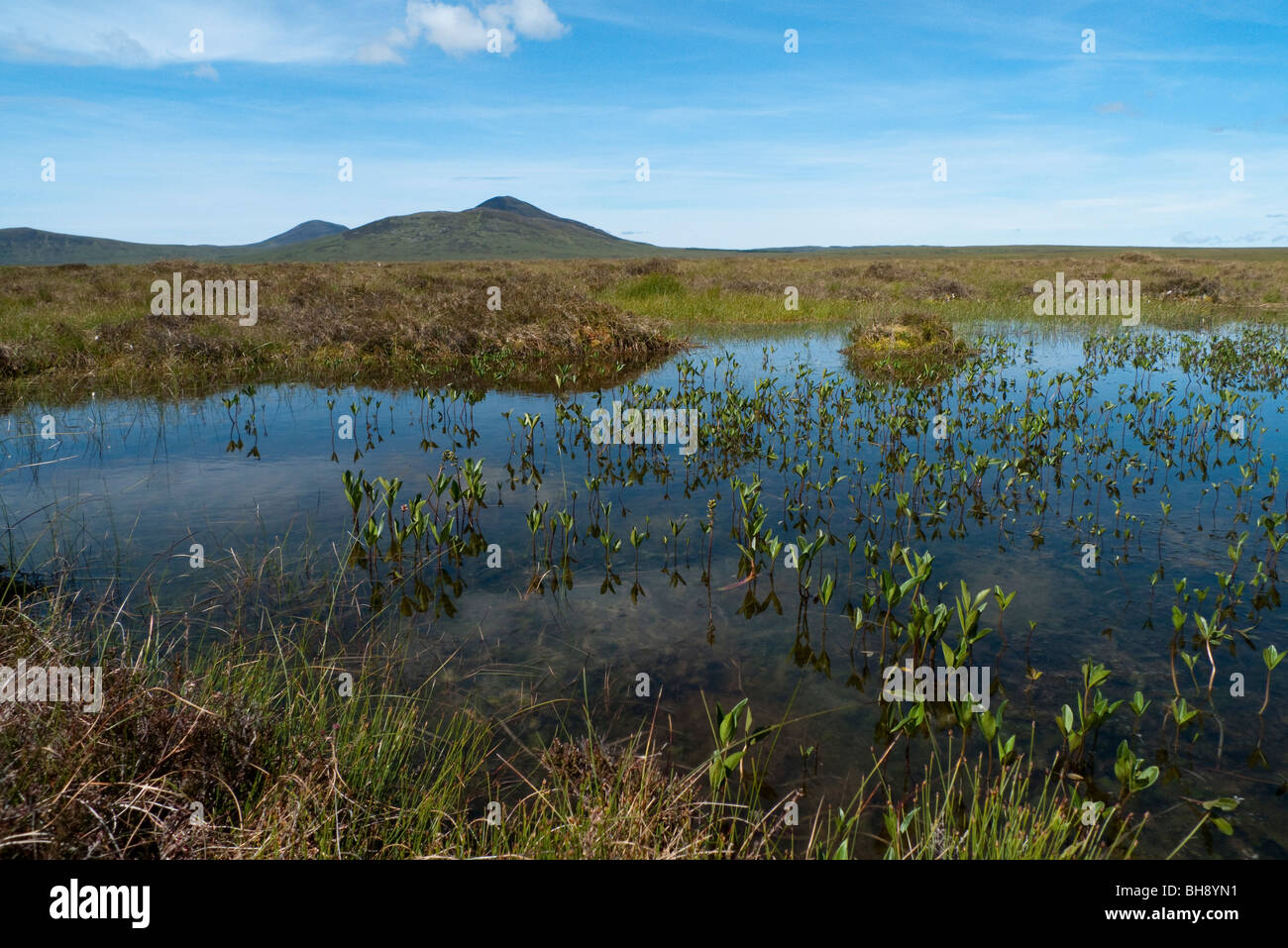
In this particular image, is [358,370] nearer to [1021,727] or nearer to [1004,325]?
[1021,727]

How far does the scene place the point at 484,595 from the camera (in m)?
5.73

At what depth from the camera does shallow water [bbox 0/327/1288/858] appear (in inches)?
164

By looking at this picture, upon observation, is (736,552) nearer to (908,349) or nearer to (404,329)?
(908,349)

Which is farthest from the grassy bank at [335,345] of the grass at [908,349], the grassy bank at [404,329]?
the grass at [908,349]

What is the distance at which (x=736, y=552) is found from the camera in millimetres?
6527

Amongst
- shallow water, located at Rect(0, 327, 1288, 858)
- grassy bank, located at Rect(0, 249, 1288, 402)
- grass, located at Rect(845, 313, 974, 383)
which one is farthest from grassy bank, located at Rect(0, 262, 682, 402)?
grass, located at Rect(845, 313, 974, 383)

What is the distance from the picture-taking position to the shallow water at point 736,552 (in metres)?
4.17

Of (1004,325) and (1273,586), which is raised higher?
(1004,325)

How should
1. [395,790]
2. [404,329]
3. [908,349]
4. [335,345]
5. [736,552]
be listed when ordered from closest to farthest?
[395,790] < [736,552] < [908,349] < [335,345] < [404,329]

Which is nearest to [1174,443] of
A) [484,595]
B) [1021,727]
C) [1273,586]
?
[1273,586]

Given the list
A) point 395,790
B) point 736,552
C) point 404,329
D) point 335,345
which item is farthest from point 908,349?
point 395,790

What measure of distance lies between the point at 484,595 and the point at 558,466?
11.5 feet

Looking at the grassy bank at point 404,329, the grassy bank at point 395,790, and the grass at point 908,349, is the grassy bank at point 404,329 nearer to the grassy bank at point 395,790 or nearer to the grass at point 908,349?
the grass at point 908,349

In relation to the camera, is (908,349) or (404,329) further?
(404,329)
